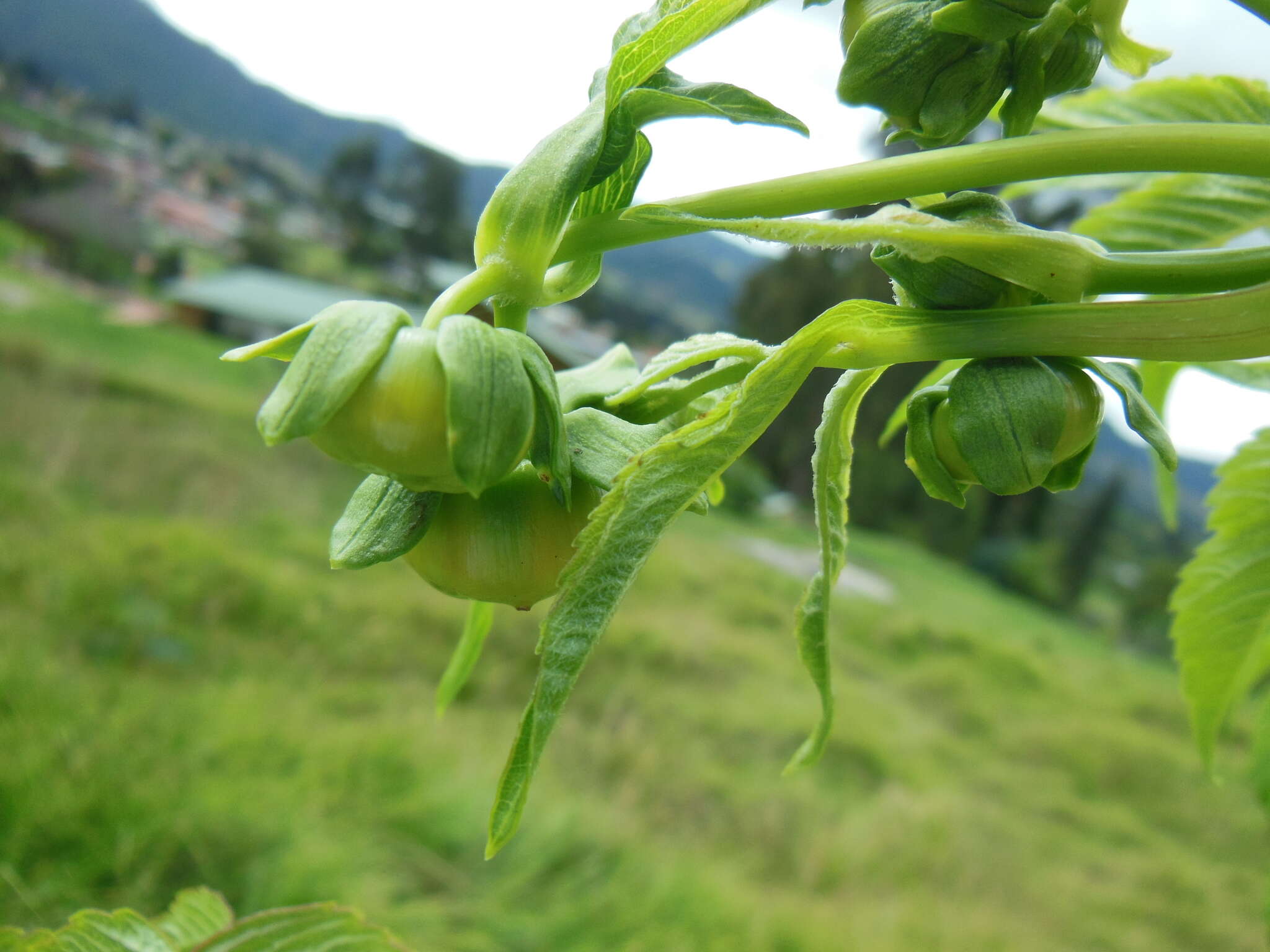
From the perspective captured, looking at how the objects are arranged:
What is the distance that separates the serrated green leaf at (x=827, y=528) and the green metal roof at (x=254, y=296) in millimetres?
6329

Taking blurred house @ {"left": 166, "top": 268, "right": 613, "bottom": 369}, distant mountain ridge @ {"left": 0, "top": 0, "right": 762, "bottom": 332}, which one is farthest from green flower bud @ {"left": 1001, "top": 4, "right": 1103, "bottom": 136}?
distant mountain ridge @ {"left": 0, "top": 0, "right": 762, "bottom": 332}

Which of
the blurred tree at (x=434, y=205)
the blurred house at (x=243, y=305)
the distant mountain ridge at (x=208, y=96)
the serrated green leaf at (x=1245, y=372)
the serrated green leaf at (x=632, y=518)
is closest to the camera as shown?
the serrated green leaf at (x=632, y=518)

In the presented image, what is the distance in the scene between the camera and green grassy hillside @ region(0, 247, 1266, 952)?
105cm

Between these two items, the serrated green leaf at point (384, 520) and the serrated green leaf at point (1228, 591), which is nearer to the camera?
the serrated green leaf at point (384, 520)

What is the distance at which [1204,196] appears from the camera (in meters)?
0.31

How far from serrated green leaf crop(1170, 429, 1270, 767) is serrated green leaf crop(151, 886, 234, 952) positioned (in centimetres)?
31

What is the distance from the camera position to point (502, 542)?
185 mm

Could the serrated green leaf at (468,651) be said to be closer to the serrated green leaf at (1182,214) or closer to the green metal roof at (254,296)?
the serrated green leaf at (1182,214)

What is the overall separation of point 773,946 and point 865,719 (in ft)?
4.59

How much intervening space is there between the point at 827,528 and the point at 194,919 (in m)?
0.18

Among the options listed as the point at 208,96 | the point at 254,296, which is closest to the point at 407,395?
the point at 254,296

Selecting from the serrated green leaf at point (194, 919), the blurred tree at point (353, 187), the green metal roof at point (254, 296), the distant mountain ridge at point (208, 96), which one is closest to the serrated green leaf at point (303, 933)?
the serrated green leaf at point (194, 919)

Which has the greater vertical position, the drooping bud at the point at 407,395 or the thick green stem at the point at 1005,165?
the thick green stem at the point at 1005,165

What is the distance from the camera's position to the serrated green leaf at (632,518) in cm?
15
